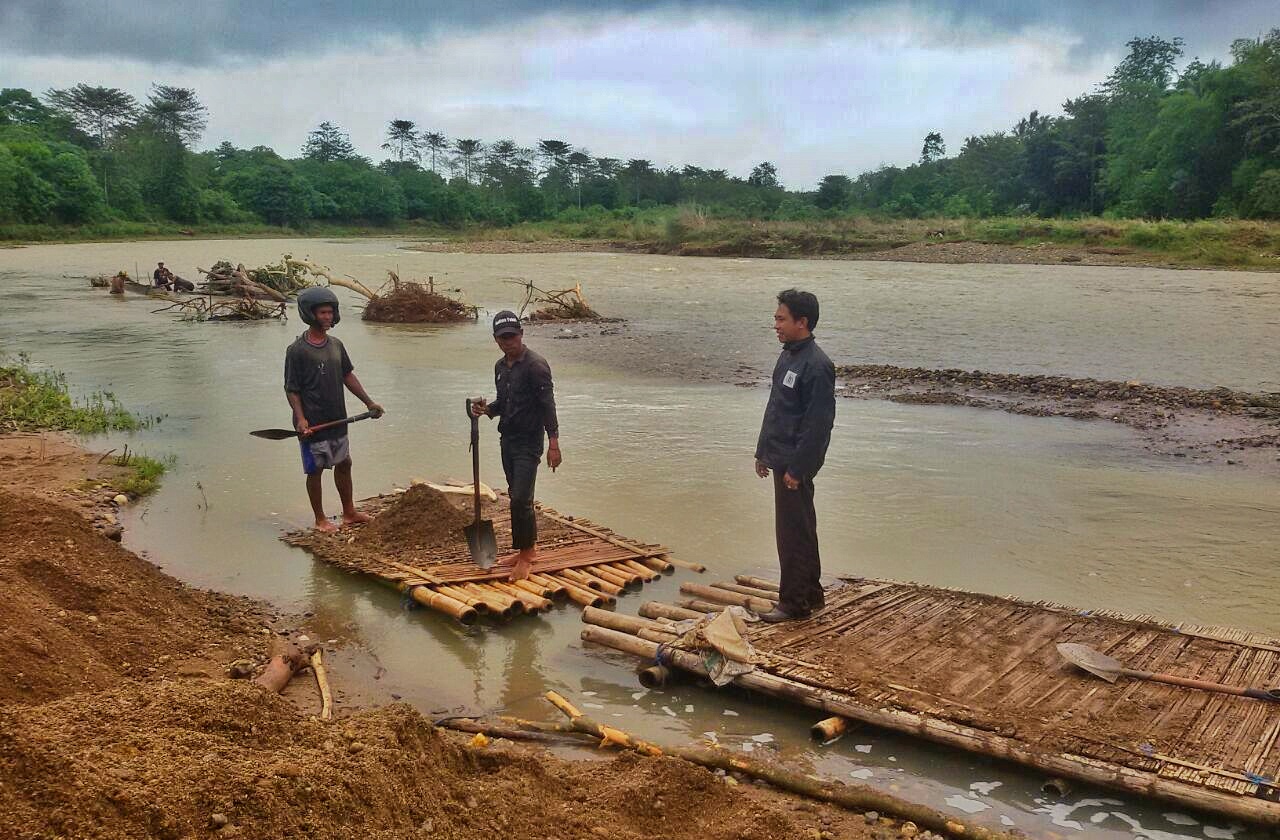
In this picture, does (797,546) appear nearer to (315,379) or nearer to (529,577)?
(529,577)

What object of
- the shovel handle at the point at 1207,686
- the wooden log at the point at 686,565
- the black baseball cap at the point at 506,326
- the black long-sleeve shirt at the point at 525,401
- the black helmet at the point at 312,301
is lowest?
the wooden log at the point at 686,565

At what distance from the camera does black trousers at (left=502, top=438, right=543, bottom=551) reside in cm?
615

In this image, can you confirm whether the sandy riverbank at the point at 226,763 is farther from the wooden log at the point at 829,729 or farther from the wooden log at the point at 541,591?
the wooden log at the point at 541,591

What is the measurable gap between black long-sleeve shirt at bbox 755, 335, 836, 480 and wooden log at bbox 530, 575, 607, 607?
1.45 metres

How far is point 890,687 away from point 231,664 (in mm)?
3130

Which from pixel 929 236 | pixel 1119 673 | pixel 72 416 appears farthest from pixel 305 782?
pixel 929 236

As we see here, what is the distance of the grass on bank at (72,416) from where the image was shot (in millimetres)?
8883

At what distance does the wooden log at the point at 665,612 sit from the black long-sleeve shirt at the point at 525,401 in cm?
122

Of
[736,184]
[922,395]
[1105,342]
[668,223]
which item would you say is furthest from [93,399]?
[736,184]

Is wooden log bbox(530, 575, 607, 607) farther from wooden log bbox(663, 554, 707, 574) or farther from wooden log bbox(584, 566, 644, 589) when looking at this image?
wooden log bbox(663, 554, 707, 574)

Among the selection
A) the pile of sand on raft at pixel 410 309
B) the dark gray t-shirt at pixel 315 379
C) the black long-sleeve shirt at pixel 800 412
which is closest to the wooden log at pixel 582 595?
the black long-sleeve shirt at pixel 800 412

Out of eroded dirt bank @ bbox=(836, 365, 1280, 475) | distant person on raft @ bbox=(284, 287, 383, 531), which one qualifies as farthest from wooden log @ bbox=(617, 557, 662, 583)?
eroded dirt bank @ bbox=(836, 365, 1280, 475)

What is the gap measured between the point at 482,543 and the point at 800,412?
228 centimetres

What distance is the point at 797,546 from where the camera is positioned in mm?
5344
